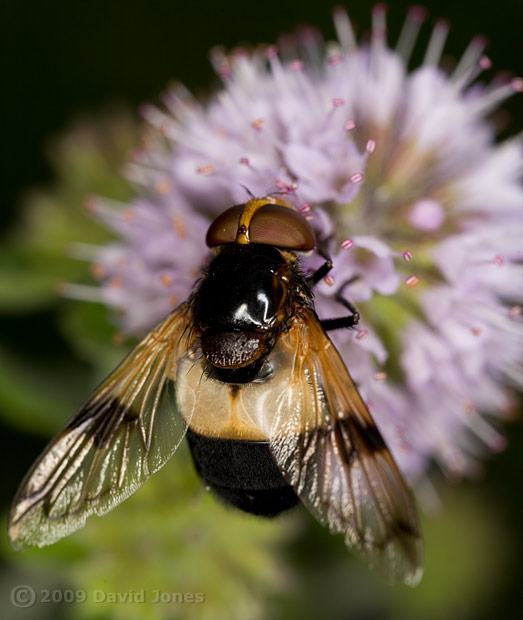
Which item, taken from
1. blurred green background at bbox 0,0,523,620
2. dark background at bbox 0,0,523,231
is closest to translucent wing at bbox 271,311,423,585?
blurred green background at bbox 0,0,523,620

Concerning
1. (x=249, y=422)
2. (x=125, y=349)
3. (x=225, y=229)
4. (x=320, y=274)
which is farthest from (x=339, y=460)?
(x=125, y=349)

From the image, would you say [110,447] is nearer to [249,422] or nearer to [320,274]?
[249,422]

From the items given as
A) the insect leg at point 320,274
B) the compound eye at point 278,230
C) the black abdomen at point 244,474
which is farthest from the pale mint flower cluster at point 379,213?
the black abdomen at point 244,474

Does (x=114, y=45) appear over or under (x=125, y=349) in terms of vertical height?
over

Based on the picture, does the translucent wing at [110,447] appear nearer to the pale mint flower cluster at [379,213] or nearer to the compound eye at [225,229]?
the compound eye at [225,229]

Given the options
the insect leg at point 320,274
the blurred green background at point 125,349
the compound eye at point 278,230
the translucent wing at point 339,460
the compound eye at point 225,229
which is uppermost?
the compound eye at point 278,230

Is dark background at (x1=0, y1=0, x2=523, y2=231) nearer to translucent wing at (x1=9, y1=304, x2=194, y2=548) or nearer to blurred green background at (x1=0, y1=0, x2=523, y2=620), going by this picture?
blurred green background at (x1=0, y1=0, x2=523, y2=620)

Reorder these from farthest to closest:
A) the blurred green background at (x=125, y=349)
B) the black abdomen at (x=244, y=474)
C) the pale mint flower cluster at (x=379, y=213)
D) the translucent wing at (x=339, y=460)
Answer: the blurred green background at (x=125, y=349) < the pale mint flower cluster at (x=379, y=213) < the black abdomen at (x=244, y=474) < the translucent wing at (x=339, y=460)
